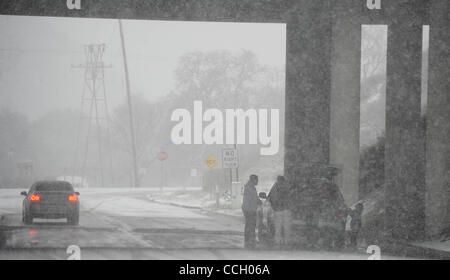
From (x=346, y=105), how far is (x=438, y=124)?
5349 millimetres

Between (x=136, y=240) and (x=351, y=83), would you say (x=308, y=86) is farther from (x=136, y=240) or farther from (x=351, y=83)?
(x=136, y=240)

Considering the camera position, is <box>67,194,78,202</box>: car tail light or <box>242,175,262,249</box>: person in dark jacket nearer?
<box>242,175,262,249</box>: person in dark jacket

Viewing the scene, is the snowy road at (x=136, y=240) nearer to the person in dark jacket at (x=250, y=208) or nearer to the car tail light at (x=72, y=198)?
the person in dark jacket at (x=250, y=208)

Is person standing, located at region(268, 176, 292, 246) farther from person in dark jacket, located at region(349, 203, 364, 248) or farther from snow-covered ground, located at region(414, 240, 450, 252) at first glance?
snow-covered ground, located at region(414, 240, 450, 252)

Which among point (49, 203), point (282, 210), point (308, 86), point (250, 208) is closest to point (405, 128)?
point (308, 86)

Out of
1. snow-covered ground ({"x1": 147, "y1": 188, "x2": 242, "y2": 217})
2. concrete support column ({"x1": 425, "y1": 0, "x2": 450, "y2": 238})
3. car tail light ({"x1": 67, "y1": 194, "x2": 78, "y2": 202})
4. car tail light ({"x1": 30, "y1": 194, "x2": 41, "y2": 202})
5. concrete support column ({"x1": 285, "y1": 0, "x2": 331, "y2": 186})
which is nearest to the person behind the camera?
concrete support column ({"x1": 425, "y1": 0, "x2": 450, "y2": 238})

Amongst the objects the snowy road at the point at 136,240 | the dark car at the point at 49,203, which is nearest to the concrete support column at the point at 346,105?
the snowy road at the point at 136,240

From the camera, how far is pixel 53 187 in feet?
88.2

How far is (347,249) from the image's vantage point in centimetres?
1808

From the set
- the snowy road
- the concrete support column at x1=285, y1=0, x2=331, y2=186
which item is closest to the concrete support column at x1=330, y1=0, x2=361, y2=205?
the concrete support column at x1=285, y1=0, x2=331, y2=186

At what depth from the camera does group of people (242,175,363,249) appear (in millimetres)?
17656

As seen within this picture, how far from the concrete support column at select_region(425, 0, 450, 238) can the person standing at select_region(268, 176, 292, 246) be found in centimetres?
452
